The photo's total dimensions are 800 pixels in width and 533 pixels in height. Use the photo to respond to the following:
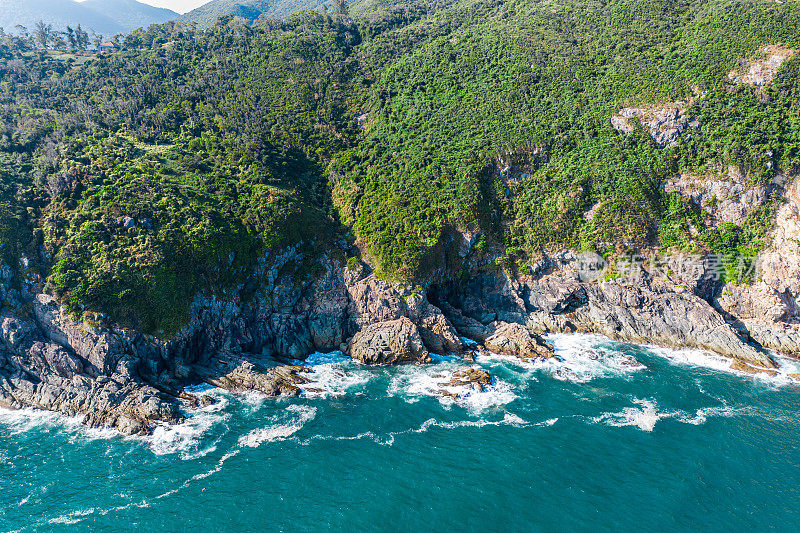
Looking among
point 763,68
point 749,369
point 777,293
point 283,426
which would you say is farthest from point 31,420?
point 763,68

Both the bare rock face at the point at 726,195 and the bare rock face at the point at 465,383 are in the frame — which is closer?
the bare rock face at the point at 465,383

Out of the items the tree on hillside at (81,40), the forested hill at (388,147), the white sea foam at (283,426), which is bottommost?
the white sea foam at (283,426)

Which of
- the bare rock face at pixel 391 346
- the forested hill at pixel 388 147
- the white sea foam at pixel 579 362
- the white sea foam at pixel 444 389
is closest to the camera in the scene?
the white sea foam at pixel 444 389

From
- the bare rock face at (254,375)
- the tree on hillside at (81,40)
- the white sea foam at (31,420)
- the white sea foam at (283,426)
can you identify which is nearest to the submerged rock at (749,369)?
the white sea foam at (283,426)

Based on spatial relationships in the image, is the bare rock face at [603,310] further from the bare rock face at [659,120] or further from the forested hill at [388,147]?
the bare rock face at [659,120]

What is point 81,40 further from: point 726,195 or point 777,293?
point 777,293

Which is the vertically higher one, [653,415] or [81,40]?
[81,40]

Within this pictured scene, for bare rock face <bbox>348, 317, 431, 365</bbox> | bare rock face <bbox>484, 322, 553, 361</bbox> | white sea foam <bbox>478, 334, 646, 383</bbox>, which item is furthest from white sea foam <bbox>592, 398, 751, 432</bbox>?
bare rock face <bbox>348, 317, 431, 365</bbox>

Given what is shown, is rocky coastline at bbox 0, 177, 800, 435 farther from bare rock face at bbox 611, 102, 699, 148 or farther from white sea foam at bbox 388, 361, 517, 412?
bare rock face at bbox 611, 102, 699, 148
